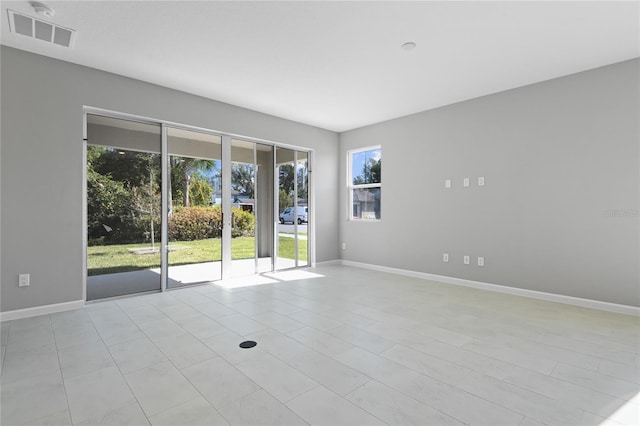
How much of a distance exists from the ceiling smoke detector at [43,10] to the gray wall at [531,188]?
483 cm

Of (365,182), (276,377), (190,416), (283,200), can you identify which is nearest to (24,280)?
(190,416)

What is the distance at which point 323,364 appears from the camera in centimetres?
233

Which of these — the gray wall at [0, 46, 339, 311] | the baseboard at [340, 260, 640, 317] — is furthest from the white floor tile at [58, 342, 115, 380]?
the baseboard at [340, 260, 640, 317]

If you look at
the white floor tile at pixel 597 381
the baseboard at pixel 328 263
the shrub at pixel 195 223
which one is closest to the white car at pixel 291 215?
the baseboard at pixel 328 263

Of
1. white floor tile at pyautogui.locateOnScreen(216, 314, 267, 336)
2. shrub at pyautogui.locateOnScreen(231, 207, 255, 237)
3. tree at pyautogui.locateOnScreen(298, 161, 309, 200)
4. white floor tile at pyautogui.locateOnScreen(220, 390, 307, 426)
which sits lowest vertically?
white floor tile at pyautogui.locateOnScreen(220, 390, 307, 426)

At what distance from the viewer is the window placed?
6191 millimetres

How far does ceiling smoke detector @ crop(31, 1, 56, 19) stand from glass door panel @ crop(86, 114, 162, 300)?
139 cm

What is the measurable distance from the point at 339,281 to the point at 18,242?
4048mm

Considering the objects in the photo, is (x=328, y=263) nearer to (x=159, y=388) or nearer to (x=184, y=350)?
(x=184, y=350)

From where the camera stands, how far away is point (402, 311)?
3.56 meters

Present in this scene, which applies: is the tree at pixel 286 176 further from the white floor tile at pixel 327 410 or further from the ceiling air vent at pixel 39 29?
the white floor tile at pixel 327 410

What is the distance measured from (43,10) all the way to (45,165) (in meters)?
1.62

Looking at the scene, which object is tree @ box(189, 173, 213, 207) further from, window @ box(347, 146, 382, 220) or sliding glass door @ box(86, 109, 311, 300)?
window @ box(347, 146, 382, 220)

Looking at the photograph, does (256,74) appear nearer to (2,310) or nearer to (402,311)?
(402,311)
